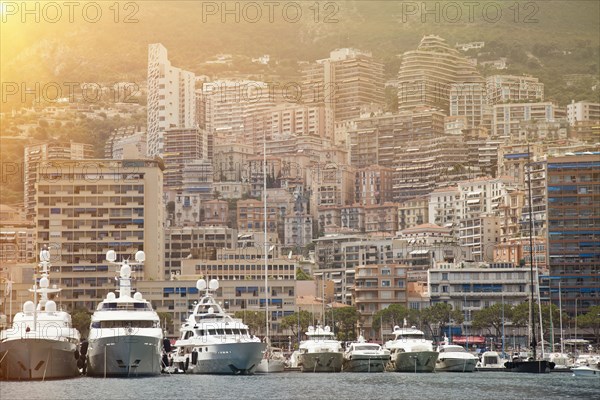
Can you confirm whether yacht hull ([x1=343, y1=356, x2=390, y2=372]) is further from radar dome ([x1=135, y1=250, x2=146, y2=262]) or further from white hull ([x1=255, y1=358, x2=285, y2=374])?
radar dome ([x1=135, y1=250, x2=146, y2=262])

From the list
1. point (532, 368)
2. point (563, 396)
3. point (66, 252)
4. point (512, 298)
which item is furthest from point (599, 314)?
point (563, 396)

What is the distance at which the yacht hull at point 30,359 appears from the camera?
361 feet

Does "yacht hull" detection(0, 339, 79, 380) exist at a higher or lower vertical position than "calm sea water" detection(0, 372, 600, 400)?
higher

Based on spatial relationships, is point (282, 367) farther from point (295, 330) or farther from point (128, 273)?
point (295, 330)

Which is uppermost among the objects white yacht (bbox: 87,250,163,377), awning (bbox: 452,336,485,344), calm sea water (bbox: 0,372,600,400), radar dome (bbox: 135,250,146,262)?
radar dome (bbox: 135,250,146,262)

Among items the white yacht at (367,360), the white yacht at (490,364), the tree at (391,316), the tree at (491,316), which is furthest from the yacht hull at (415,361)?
the tree at (491,316)

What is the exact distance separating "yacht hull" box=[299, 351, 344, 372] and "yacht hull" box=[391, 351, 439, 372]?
17.8 feet

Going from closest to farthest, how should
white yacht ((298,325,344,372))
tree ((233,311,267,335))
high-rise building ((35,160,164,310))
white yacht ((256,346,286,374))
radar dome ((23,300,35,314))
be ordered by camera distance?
1. radar dome ((23,300,35,314))
2. white yacht ((256,346,286,374))
3. white yacht ((298,325,344,372))
4. tree ((233,311,267,335))
5. high-rise building ((35,160,164,310))

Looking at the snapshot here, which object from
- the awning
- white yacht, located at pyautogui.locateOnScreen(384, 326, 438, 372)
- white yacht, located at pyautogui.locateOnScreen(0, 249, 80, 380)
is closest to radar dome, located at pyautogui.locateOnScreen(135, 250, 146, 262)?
white yacht, located at pyautogui.locateOnScreen(0, 249, 80, 380)

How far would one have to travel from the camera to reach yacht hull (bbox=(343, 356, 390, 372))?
133000mm

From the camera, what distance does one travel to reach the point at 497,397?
105 metres

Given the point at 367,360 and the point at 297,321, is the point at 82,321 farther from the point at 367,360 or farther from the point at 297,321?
the point at 367,360

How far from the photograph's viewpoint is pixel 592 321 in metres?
188

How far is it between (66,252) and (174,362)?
6494 centimetres
